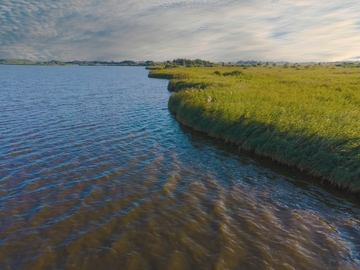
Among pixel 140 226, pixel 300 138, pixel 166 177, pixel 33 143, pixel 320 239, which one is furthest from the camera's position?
pixel 33 143

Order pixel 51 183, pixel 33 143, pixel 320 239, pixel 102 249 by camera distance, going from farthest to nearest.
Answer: pixel 33 143 → pixel 51 183 → pixel 320 239 → pixel 102 249

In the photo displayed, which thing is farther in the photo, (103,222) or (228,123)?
(228,123)

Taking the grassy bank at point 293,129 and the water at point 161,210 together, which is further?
the grassy bank at point 293,129

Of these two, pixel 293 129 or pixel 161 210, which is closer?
pixel 161 210

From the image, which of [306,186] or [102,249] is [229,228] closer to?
[102,249]

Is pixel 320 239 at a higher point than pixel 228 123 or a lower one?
lower

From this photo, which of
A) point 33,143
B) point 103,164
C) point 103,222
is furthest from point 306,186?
point 33,143

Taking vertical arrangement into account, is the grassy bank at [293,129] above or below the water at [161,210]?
above

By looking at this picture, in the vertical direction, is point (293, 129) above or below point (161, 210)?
above
